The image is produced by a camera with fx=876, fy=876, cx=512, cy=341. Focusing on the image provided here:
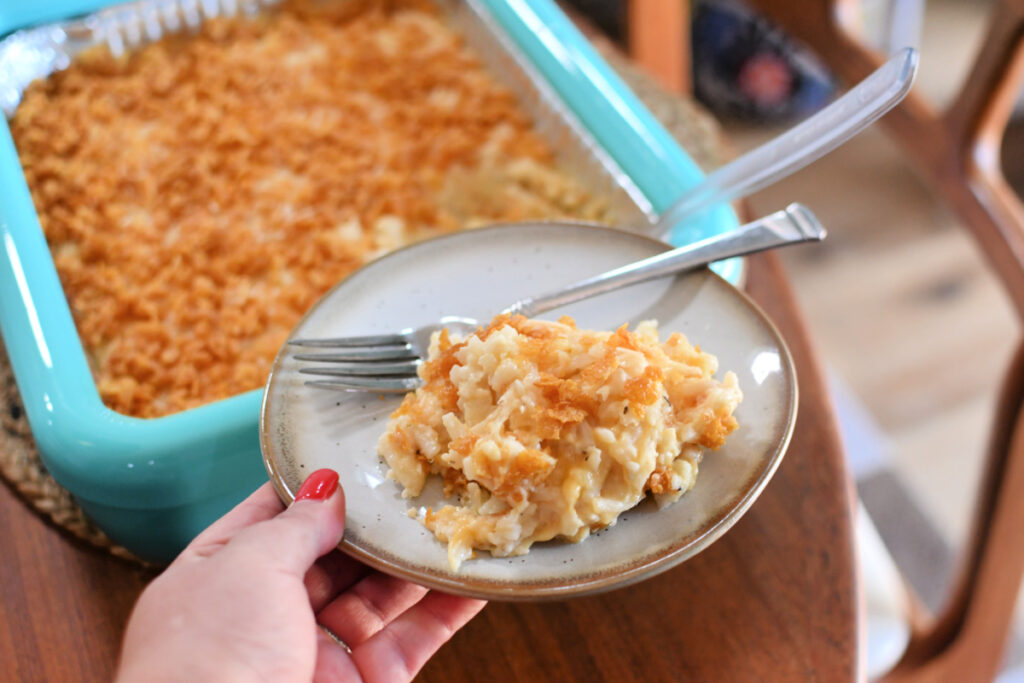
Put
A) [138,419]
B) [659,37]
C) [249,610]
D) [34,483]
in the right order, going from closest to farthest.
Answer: [249,610] → [138,419] → [34,483] → [659,37]

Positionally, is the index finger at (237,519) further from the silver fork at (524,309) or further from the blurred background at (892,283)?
the blurred background at (892,283)

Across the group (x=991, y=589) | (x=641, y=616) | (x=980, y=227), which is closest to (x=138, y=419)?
(x=641, y=616)

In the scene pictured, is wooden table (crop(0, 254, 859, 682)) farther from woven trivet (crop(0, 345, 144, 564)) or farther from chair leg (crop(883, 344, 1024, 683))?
chair leg (crop(883, 344, 1024, 683))

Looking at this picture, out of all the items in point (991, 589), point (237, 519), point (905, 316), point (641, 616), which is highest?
point (237, 519)

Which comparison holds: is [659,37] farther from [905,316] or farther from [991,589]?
[991,589]

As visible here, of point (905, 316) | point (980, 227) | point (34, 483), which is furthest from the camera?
point (905, 316)

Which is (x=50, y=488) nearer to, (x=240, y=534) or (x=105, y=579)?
(x=105, y=579)
